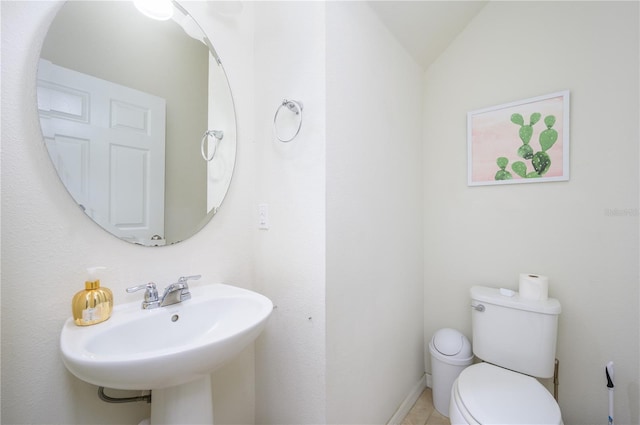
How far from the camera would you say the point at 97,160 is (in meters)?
0.85

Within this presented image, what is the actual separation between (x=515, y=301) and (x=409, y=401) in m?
0.87

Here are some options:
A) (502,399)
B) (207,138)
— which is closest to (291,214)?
(207,138)

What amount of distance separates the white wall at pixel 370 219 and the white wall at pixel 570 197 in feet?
0.92

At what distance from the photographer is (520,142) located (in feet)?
4.80

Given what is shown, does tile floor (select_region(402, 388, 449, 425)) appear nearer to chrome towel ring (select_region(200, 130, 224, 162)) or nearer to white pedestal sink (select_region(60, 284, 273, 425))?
white pedestal sink (select_region(60, 284, 273, 425))

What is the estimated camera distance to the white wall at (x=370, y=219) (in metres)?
1.05

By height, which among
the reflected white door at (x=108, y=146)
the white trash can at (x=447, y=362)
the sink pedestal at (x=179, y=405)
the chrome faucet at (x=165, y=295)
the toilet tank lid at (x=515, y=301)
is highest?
the reflected white door at (x=108, y=146)

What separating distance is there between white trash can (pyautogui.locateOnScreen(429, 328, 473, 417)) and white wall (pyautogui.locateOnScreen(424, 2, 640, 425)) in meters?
0.16

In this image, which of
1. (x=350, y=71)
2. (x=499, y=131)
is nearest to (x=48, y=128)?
(x=350, y=71)

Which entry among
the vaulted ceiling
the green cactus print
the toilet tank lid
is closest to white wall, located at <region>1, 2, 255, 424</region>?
the vaulted ceiling

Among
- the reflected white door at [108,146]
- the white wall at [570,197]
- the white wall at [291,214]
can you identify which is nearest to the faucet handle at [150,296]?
the reflected white door at [108,146]

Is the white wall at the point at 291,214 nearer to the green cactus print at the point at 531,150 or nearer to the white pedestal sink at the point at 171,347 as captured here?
the white pedestal sink at the point at 171,347

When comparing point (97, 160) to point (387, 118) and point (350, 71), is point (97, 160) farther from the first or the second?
point (387, 118)

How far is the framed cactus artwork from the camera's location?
1.36 meters
